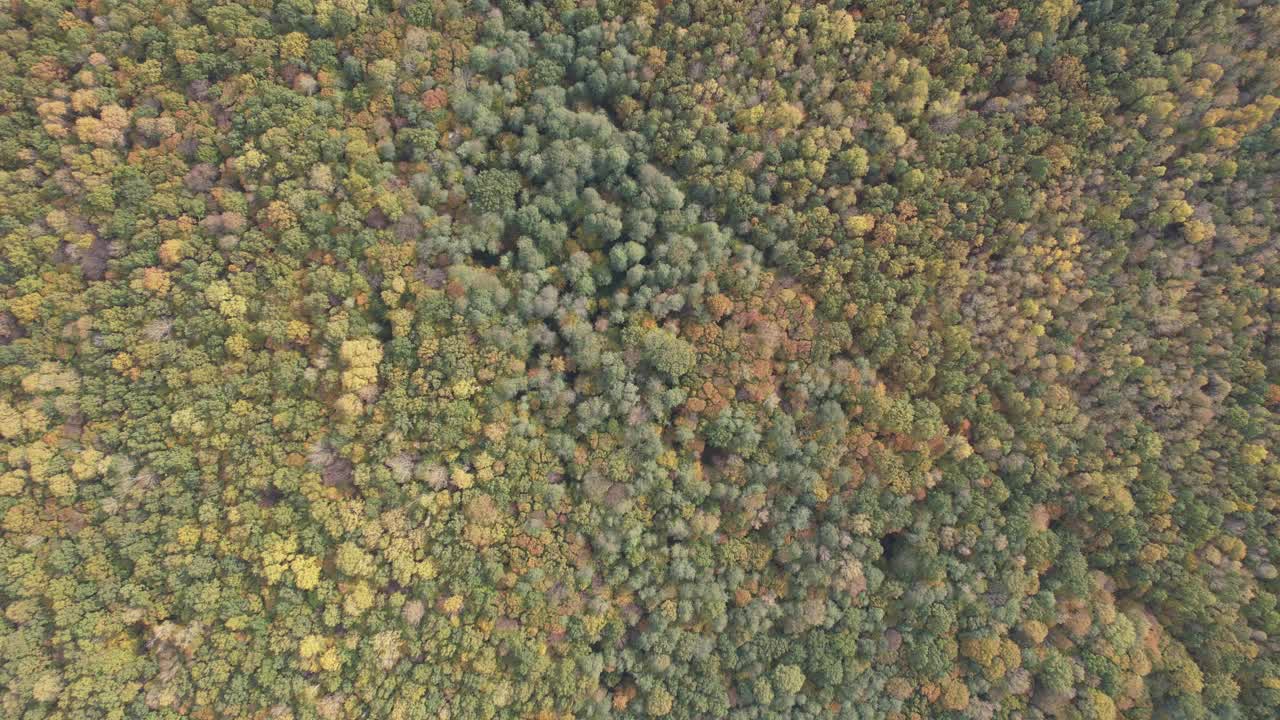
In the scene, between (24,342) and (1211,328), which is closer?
(24,342)

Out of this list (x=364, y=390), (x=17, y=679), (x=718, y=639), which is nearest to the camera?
(x=17, y=679)

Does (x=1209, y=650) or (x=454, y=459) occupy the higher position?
(x=1209, y=650)

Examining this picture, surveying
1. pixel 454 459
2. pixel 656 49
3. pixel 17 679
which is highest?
pixel 656 49

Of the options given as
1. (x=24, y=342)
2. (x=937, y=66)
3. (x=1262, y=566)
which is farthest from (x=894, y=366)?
(x=24, y=342)

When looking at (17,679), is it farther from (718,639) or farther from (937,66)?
(937,66)

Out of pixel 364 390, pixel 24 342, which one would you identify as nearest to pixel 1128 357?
pixel 364 390

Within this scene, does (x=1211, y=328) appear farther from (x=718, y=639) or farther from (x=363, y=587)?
(x=363, y=587)

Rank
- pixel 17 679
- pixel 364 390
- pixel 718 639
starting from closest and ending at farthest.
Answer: pixel 17 679 → pixel 364 390 → pixel 718 639
